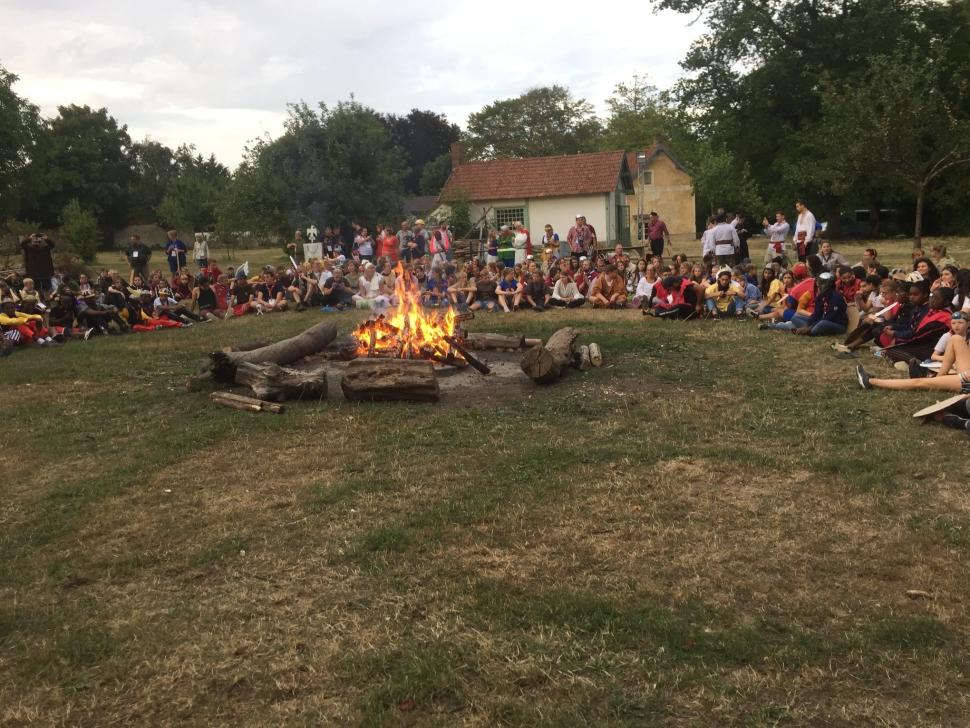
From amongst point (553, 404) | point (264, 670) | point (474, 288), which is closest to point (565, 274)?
point (474, 288)

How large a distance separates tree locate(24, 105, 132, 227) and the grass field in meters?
51.7

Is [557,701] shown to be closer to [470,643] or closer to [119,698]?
[470,643]

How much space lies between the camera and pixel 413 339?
9.83m

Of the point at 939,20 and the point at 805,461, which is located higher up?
the point at 939,20

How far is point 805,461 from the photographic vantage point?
6.13 m

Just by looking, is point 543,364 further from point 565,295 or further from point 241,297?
point 241,297

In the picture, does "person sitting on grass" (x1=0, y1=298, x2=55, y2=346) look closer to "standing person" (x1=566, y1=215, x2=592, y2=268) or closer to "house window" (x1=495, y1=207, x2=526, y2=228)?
"standing person" (x1=566, y1=215, x2=592, y2=268)

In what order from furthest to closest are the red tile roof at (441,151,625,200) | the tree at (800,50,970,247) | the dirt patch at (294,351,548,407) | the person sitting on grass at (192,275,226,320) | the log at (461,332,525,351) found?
the red tile roof at (441,151,625,200) < the tree at (800,50,970,247) < the person sitting on grass at (192,275,226,320) < the log at (461,332,525,351) < the dirt patch at (294,351,548,407)

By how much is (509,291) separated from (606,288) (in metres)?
2.09

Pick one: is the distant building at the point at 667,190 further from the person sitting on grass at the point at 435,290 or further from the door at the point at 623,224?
the person sitting on grass at the point at 435,290

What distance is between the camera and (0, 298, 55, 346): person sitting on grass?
13812 mm

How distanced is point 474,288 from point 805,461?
11391 millimetres

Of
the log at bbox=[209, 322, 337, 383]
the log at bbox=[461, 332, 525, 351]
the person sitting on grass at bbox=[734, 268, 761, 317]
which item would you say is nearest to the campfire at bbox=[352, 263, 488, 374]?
the log at bbox=[461, 332, 525, 351]

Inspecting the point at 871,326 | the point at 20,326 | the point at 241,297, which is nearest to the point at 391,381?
the point at 871,326
